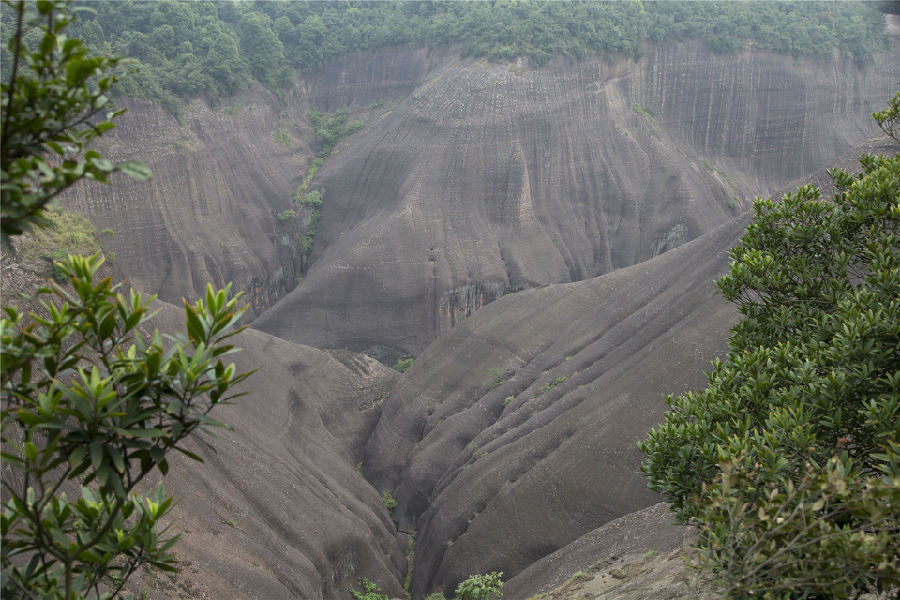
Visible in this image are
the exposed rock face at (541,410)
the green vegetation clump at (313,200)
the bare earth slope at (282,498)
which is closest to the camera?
the bare earth slope at (282,498)

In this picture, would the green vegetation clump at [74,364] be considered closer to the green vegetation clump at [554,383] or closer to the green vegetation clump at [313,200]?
the green vegetation clump at [554,383]

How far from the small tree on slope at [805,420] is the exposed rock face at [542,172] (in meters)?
32.8

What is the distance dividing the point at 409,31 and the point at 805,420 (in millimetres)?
64308

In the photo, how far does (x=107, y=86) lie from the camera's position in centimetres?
432

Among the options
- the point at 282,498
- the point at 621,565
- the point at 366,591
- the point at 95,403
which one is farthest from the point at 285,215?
the point at 95,403

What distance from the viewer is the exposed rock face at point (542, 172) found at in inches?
1677

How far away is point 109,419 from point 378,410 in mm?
29568

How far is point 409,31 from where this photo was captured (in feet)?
212

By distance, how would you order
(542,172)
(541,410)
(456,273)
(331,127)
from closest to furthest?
(541,410)
(456,273)
(542,172)
(331,127)

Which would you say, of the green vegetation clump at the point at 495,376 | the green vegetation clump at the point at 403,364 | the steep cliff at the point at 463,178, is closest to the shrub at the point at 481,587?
the green vegetation clump at the point at 495,376

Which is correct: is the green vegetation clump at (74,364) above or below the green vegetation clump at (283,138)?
above

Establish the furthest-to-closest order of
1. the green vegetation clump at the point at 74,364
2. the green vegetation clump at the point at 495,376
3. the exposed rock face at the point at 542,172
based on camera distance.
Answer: the exposed rock face at the point at 542,172 < the green vegetation clump at the point at 495,376 < the green vegetation clump at the point at 74,364

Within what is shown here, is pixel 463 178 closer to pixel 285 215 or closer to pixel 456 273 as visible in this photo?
pixel 456 273

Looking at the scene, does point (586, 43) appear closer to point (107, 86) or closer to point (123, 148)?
point (123, 148)
